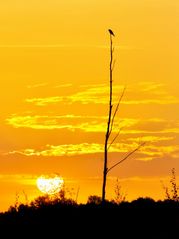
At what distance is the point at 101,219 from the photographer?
3228cm

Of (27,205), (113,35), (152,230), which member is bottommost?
(152,230)

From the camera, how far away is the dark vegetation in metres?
30.7

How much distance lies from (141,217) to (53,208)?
15.4ft

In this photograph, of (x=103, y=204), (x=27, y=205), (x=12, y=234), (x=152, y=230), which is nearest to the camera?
(x=152, y=230)

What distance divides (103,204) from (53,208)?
2078mm

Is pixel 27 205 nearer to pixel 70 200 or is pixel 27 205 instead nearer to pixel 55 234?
pixel 70 200

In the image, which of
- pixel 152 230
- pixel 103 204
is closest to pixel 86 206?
pixel 103 204

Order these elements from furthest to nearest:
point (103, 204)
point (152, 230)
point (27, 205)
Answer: point (27, 205) < point (103, 204) < point (152, 230)

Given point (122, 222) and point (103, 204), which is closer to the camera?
point (122, 222)

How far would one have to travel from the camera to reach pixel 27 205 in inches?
1479

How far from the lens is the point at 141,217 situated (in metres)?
32.1

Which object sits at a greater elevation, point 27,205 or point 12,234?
point 27,205

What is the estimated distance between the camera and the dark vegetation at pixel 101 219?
30.7m

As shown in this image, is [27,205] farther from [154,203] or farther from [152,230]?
[152,230]
